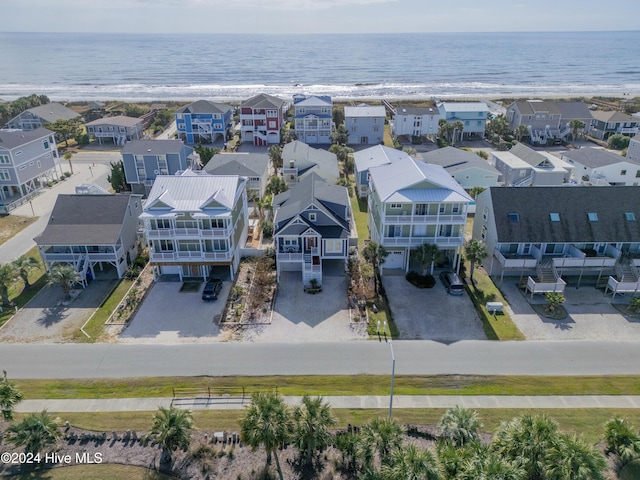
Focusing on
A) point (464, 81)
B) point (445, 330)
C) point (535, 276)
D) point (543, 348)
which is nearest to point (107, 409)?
point (445, 330)

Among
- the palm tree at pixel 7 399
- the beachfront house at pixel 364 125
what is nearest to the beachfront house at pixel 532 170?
the beachfront house at pixel 364 125

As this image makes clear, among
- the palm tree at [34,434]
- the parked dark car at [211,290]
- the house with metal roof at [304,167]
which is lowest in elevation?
the parked dark car at [211,290]

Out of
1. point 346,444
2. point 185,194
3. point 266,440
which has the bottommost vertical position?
point 346,444

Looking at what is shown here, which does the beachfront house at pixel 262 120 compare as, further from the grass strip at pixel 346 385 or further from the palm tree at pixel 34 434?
the palm tree at pixel 34 434

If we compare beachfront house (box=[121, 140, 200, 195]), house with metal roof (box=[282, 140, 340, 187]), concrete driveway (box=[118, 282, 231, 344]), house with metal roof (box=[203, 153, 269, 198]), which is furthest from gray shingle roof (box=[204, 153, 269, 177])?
concrete driveway (box=[118, 282, 231, 344])

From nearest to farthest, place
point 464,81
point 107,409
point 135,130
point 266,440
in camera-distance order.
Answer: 1. point 266,440
2. point 107,409
3. point 135,130
4. point 464,81

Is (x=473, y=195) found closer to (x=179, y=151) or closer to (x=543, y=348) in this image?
(x=543, y=348)

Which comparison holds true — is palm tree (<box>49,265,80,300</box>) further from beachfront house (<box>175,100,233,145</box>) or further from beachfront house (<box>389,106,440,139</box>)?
beachfront house (<box>389,106,440,139</box>)
